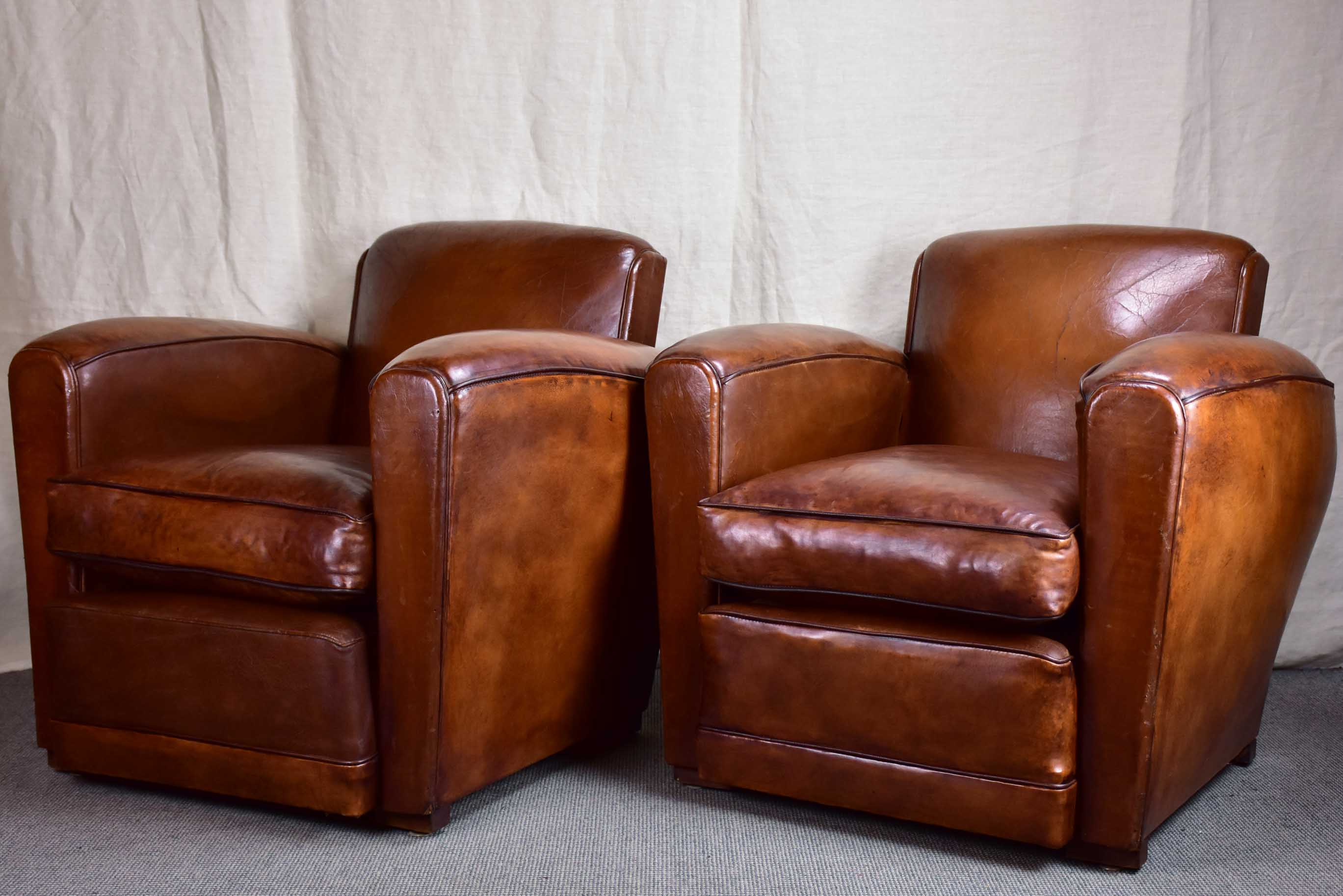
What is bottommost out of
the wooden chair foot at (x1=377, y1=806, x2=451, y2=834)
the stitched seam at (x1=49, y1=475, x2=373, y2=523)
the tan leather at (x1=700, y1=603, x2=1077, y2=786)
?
the wooden chair foot at (x1=377, y1=806, x2=451, y2=834)

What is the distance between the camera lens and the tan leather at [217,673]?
1.64m

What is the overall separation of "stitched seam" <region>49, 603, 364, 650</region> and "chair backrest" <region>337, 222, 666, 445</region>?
65cm

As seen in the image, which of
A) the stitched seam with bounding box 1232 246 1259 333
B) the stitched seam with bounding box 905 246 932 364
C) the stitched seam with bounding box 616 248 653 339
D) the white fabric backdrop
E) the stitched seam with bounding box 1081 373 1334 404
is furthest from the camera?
the white fabric backdrop

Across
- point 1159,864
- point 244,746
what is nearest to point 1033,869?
point 1159,864

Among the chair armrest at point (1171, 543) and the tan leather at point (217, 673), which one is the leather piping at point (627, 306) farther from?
the chair armrest at point (1171, 543)

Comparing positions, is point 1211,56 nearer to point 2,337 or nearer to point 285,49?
point 285,49

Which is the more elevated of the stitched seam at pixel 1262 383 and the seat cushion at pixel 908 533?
the stitched seam at pixel 1262 383

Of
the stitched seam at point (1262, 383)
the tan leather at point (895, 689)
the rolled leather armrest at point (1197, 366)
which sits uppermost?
the rolled leather armrest at point (1197, 366)

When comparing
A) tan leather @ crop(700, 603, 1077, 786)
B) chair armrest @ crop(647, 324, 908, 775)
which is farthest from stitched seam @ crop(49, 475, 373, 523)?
tan leather @ crop(700, 603, 1077, 786)

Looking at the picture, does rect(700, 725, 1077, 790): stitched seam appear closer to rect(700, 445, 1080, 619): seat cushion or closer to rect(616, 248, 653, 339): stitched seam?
rect(700, 445, 1080, 619): seat cushion

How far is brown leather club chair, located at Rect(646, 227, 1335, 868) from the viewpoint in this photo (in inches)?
57.9

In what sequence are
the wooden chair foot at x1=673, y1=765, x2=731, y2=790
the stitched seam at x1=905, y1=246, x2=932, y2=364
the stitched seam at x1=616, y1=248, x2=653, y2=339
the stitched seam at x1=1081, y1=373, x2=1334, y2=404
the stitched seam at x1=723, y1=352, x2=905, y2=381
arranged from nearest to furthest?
the stitched seam at x1=1081, y1=373, x2=1334, y2=404
the stitched seam at x1=723, y1=352, x2=905, y2=381
the wooden chair foot at x1=673, y1=765, x2=731, y2=790
the stitched seam at x1=616, y1=248, x2=653, y2=339
the stitched seam at x1=905, y1=246, x2=932, y2=364

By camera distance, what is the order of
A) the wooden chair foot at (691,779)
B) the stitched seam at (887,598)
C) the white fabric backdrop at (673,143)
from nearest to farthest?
the stitched seam at (887,598) < the wooden chair foot at (691,779) < the white fabric backdrop at (673,143)

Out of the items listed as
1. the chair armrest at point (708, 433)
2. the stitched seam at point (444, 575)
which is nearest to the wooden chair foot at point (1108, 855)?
the chair armrest at point (708, 433)
